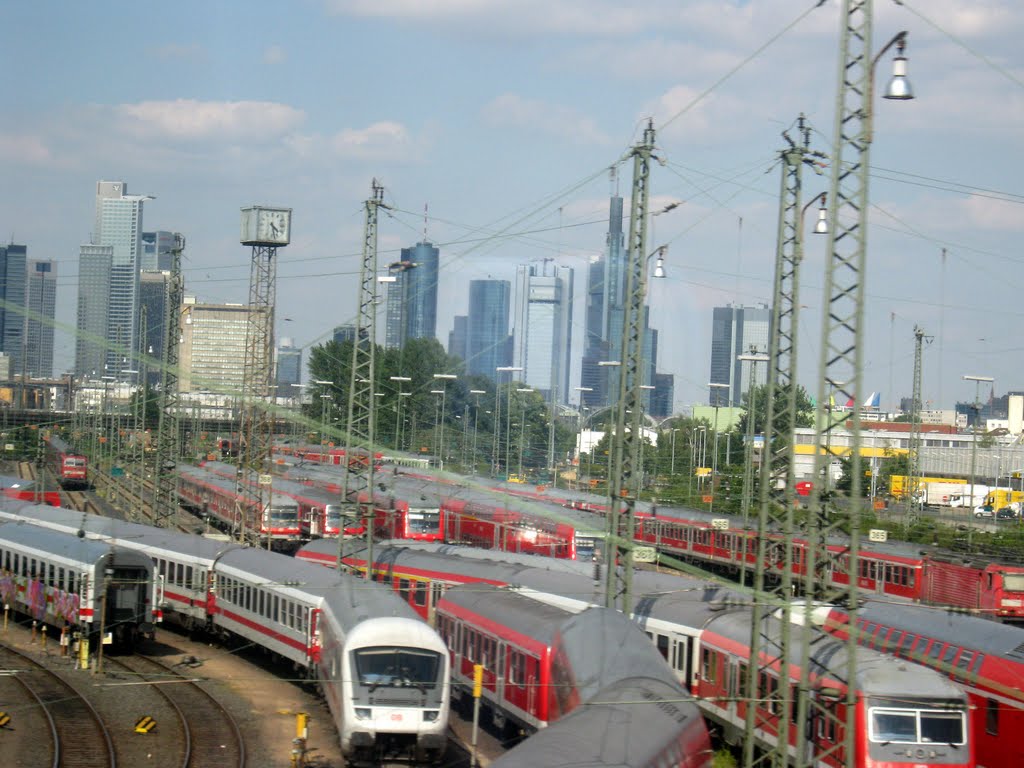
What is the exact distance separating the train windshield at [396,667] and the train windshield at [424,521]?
23.8m

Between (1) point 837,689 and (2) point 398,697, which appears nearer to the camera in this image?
(1) point 837,689

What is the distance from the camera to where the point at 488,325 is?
139 m

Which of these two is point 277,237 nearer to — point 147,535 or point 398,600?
point 147,535

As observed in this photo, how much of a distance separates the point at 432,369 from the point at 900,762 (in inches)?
3081

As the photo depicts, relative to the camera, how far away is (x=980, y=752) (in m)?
17.0

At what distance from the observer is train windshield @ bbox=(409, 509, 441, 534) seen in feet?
132

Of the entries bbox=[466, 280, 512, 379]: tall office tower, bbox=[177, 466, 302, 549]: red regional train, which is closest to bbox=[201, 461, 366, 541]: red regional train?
bbox=[177, 466, 302, 549]: red regional train

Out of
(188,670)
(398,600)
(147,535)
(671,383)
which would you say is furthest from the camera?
(671,383)

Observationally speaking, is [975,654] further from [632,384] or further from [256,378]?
[256,378]

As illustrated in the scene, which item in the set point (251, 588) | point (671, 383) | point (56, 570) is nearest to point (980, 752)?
point (251, 588)

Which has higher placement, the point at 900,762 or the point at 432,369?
the point at 432,369

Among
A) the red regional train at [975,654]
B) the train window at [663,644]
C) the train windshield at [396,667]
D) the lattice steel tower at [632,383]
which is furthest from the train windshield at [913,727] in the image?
the train window at [663,644]

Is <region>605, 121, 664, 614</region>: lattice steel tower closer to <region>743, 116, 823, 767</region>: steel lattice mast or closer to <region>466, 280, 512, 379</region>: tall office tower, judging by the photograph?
<region>743, 116, 823, 767</region>: steel lattice mast

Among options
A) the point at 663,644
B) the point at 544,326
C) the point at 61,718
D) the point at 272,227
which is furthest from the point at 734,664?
the point at 544,326
